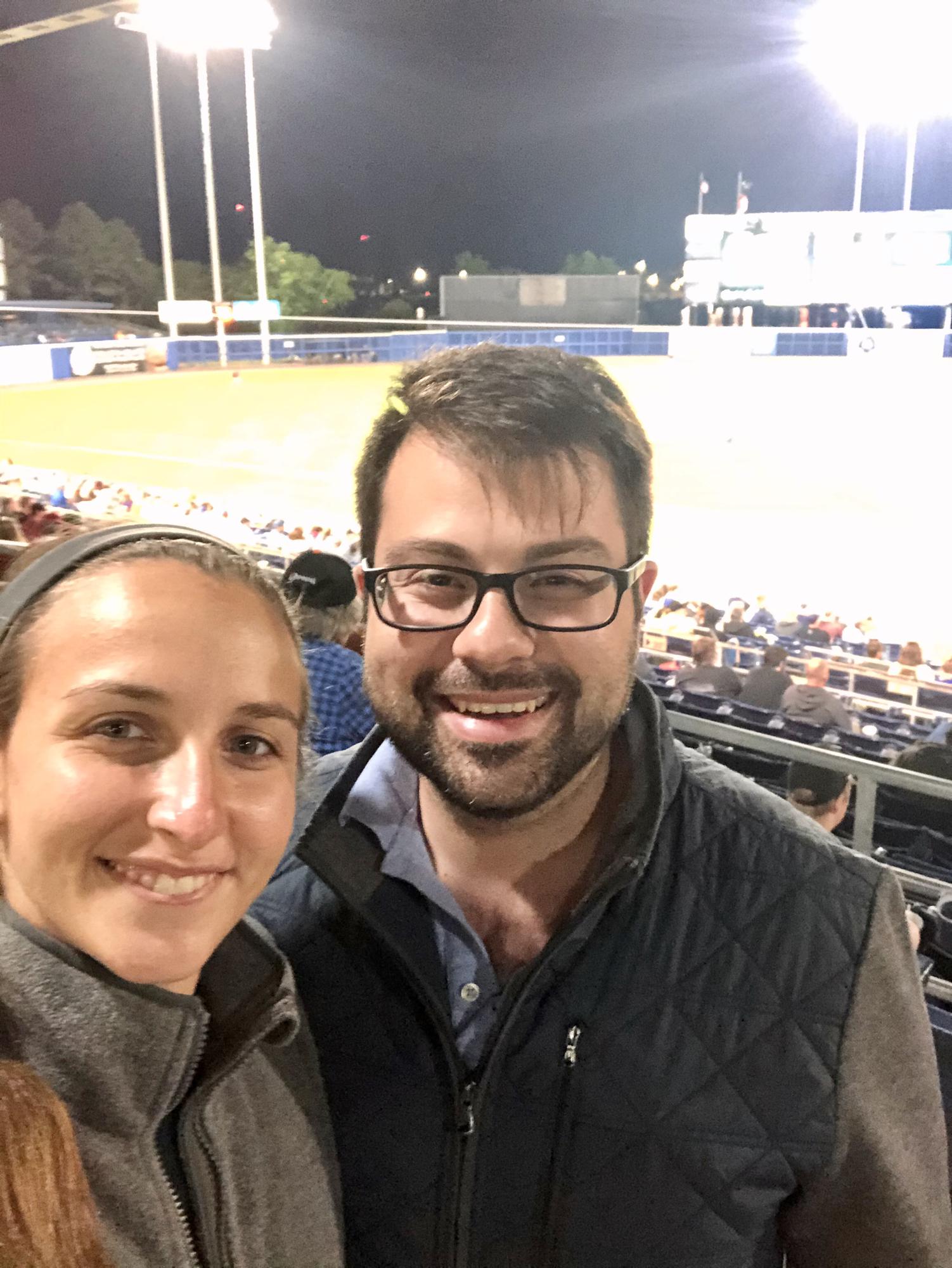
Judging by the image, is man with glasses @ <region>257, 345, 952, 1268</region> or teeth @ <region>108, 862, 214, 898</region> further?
man with glasses @ <region>257, 345, 952, 1268</region>

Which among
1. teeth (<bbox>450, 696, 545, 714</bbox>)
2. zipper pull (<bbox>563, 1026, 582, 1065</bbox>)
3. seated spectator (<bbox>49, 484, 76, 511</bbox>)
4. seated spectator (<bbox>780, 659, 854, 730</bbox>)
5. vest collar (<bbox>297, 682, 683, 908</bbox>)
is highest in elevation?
teeth (<bbox>450, 696, 545, 714</bbox>)

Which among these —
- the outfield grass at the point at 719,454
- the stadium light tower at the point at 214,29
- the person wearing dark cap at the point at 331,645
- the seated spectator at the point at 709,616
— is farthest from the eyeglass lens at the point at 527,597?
the stadium light tower at the point at 214,29

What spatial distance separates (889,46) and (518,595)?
1035 inches

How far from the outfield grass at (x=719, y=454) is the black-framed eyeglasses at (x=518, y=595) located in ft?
32.0

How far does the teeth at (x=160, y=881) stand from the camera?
0.88 metres

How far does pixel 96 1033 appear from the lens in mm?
874

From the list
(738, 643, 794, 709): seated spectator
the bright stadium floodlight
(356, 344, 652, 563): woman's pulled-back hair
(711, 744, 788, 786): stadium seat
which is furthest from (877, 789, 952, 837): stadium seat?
the bright stadium floodlight

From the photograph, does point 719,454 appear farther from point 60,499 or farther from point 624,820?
point 624,820

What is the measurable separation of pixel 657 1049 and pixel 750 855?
260 mm

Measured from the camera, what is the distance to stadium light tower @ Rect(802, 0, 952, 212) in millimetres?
20297

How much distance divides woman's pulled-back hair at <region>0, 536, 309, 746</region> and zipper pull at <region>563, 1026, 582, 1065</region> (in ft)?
1.75

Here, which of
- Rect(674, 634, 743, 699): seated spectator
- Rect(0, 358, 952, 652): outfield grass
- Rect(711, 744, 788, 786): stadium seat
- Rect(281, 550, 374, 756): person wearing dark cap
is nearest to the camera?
Rect(281, 550, 374, 756): person wearing dark cap

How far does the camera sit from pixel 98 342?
25.5 m

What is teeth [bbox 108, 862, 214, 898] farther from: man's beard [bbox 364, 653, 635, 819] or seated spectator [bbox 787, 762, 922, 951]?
seated spectator [bbox 787, 762, 922, 951]
